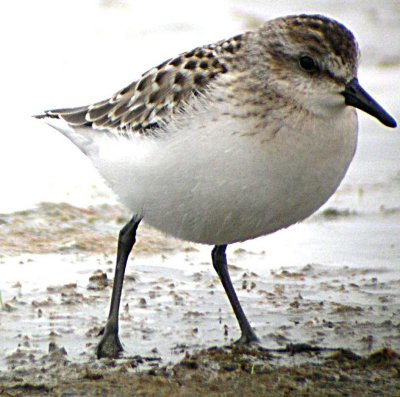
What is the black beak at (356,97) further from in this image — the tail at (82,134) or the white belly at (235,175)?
the tail at (82,134)

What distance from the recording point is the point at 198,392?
18.4 ft

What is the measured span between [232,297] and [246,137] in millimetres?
1368

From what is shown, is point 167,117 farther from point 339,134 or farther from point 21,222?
point 21,222

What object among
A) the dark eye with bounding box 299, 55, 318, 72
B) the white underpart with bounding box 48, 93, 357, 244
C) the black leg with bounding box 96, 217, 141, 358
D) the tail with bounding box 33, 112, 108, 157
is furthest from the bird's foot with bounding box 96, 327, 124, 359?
the dark eye with bounding box 299, 55, 318, 72

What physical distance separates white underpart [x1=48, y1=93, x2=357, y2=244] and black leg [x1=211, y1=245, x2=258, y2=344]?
571 mm

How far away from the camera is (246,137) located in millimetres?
5863

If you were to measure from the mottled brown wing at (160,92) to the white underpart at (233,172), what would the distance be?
207 mm

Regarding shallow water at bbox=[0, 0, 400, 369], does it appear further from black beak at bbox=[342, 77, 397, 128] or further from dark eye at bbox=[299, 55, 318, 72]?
dark eye at bbox=[299, 55, 318, 72]

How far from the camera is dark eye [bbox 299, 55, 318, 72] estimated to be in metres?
6.11

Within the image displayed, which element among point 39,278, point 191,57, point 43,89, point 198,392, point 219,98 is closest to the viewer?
point 198,392

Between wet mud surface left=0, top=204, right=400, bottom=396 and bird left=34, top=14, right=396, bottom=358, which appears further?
bird left=34, top=14, right=396, bottom=358

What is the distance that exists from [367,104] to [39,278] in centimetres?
286

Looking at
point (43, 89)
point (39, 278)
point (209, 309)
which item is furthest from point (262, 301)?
point (43, 89)

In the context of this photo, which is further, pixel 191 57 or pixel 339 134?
pixel 191 57
